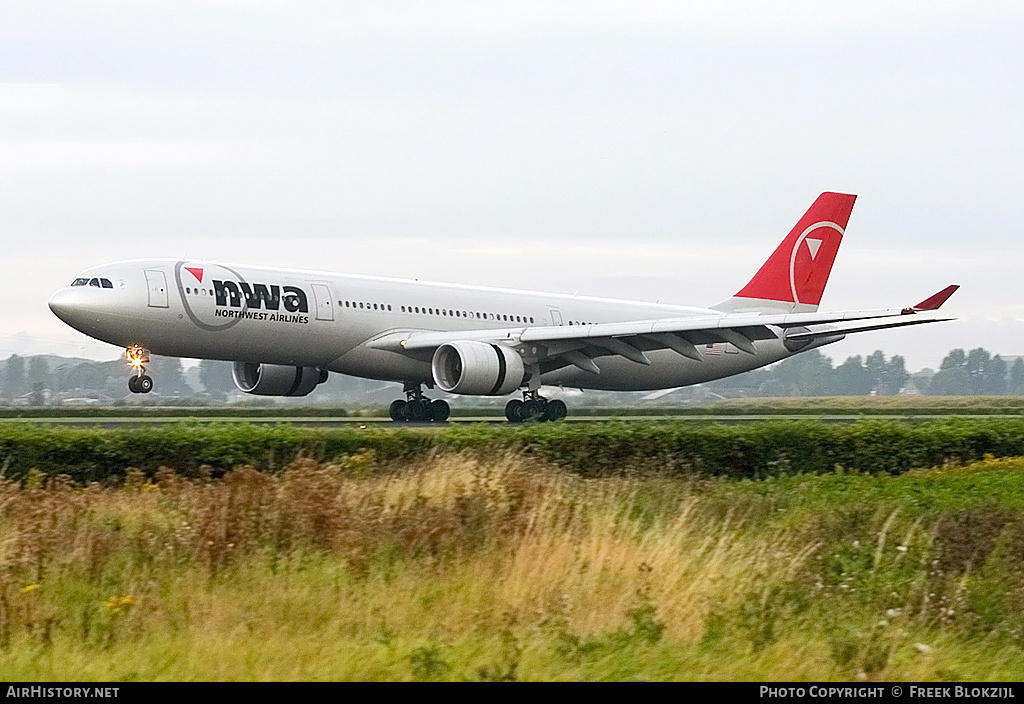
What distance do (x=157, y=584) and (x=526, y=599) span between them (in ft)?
10.2

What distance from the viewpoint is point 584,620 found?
1070cm

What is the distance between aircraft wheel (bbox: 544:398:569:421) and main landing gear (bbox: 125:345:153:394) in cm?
1007

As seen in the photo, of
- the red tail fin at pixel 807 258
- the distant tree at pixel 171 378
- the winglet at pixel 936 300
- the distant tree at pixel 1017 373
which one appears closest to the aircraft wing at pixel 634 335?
the winglet at pixel 936 300

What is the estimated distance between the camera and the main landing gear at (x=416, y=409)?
35750mm

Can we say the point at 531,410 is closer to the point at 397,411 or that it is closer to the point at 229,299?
the point at 397,411

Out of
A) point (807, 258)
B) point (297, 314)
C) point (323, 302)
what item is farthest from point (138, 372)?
point (807, 258)

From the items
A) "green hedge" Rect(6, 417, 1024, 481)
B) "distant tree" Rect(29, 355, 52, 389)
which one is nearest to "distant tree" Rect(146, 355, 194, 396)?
"distant tree" Rect(29, 355, 52, 389)

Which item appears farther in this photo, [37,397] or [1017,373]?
[1017,373]

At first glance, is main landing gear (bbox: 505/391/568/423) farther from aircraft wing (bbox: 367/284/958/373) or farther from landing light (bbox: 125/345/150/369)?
landing light (bbox: 125/345/150/369)

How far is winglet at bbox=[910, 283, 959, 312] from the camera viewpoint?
3256 centimetres

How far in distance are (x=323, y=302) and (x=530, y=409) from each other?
6.01m

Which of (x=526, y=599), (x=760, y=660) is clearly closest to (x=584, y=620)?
(x=526, y=599)

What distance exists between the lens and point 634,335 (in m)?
34.0
